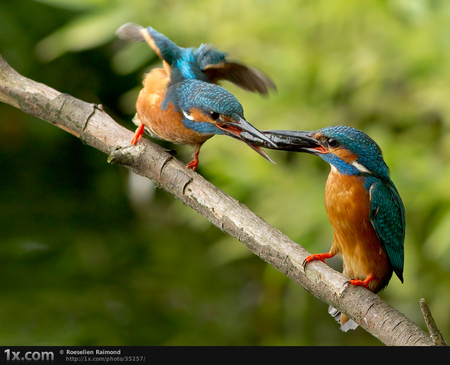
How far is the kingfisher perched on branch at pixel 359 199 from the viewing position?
75.0 inches

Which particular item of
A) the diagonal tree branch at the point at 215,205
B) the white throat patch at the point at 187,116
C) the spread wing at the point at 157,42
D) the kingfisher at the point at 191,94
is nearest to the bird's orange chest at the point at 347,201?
the diagonal tree branch at the point at 215,205

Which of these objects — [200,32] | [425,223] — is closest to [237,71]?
[200,32]

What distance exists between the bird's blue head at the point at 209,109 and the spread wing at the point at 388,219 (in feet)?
1.71

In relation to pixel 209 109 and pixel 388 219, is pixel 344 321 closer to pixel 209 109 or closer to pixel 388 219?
pixel 388 219

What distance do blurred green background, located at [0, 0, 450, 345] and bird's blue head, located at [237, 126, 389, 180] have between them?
1.51m

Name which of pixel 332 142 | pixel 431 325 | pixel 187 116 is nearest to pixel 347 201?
pixel 332 142

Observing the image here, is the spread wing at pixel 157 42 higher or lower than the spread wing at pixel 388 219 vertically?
higher


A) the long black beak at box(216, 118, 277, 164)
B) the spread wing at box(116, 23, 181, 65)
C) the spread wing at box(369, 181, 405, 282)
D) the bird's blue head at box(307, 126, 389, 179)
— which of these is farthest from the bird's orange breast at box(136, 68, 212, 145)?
the spread wing at box(369, 181, 405, 282)

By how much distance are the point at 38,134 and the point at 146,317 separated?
186 cm

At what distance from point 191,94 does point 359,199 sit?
845 millimetres

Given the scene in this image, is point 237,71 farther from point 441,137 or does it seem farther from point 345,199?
point 441,137

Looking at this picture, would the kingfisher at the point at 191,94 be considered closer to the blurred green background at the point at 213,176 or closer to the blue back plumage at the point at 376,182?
the blue back plumage at the point at 376,182

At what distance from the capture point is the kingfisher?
78.6 inches
